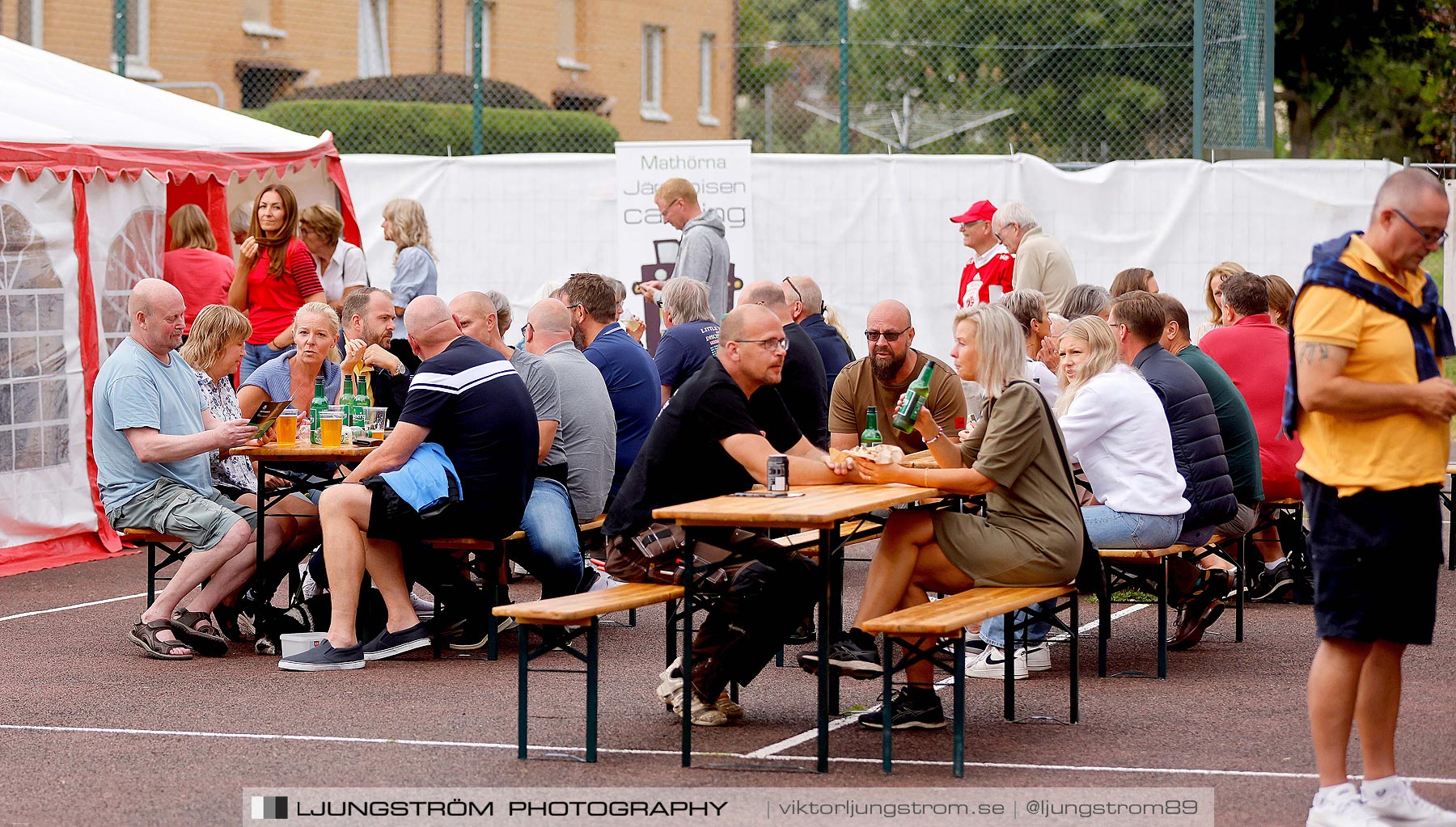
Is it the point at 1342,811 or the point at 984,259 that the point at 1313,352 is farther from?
the point at 984,259

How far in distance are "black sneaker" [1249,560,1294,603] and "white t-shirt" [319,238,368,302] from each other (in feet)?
18.2

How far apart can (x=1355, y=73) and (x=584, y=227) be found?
2325 centimetres

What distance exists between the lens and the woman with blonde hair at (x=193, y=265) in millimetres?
10391

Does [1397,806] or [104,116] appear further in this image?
→ [104,116]

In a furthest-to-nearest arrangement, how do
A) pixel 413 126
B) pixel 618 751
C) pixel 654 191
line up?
pixel 413 126 < pixel 654 191 < pixel 618 751

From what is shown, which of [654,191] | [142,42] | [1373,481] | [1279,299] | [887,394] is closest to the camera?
[1373,481]

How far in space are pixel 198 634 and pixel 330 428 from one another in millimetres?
960

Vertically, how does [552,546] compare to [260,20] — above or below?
below

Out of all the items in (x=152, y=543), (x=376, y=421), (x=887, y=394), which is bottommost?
(x=152, y=543)

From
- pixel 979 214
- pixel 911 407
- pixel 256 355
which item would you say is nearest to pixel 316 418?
pixel 911 407

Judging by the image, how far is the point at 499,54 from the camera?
2859 cm

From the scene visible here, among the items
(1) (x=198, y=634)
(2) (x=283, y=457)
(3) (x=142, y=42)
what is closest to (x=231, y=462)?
(2) (x=283, y=457)

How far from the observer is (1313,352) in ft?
14.6

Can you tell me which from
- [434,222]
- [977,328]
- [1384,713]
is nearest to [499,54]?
[434,222]
